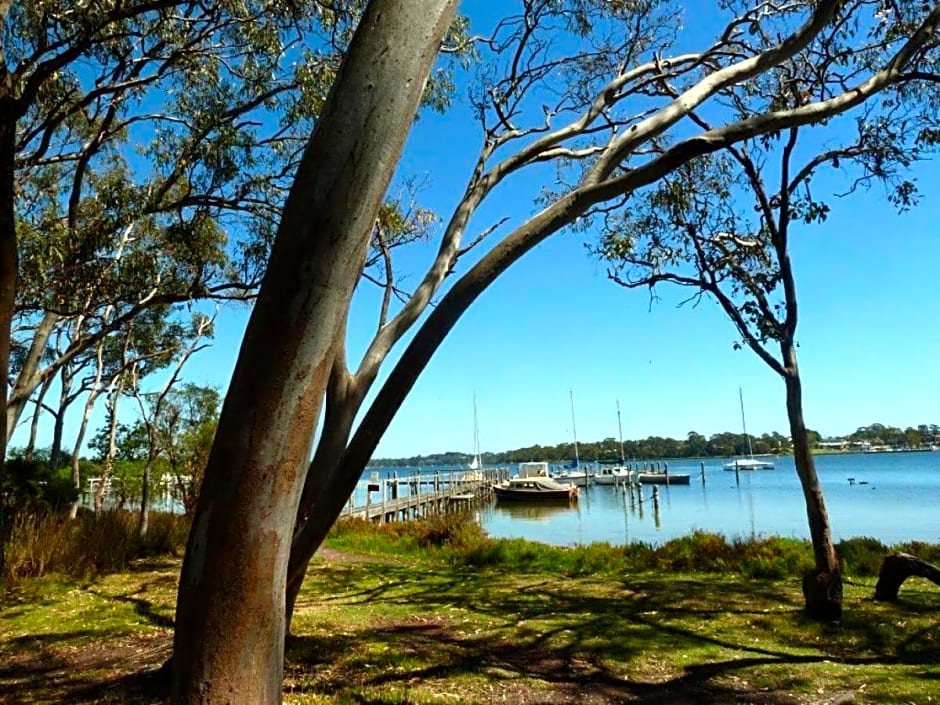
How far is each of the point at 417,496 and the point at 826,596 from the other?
93.9 feet

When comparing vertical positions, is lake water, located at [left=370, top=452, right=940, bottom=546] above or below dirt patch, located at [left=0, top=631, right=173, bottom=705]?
below

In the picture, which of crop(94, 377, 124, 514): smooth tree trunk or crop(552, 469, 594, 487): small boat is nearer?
crop(94, 377, 124, 514): smooth tree trunk

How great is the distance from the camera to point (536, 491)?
137 feet

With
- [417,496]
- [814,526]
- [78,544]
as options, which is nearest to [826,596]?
[814,526]

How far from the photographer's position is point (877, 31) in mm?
7160

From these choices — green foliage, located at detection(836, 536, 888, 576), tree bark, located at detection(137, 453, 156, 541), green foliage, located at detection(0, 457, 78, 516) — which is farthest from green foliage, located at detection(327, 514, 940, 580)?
green foliage, located at detection(0, 457, 78, 516)

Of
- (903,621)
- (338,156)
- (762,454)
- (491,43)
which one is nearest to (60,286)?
(491,43)

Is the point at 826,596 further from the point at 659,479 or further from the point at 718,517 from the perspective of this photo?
the point at 659,479

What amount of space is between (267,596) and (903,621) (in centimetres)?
626

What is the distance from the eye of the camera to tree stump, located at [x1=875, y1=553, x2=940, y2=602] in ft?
21.1

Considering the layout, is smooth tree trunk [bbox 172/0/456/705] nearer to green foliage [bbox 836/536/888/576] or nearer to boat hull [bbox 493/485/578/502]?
green foliage [bbox 836/536/888/576]

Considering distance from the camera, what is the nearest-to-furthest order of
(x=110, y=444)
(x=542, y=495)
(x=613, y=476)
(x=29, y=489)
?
(x=29, y=489) < (x=110, y=444) < (x=542, y=495) < (x=613, y=476)

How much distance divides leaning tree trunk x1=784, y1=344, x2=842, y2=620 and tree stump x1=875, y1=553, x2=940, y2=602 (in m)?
0.75

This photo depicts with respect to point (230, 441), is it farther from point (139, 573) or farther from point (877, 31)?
point (139, 573)
